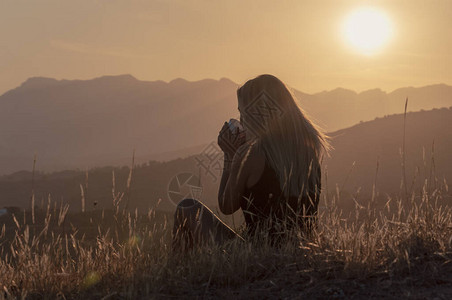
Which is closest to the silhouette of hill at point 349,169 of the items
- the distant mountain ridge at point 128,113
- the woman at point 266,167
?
the woman at point 266,167

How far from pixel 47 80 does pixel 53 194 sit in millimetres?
145021

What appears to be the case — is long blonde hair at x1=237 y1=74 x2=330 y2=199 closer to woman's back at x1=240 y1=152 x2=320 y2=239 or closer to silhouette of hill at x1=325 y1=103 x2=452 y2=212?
woman's back at x1=240 y1=152 x2=320 y2=239

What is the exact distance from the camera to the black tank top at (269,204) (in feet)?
→ 11.4

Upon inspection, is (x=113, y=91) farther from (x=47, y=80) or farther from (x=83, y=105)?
(x=47, y=80)

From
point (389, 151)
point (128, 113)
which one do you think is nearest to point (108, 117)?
point (128, 113)

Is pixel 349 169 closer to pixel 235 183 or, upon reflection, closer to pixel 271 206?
pixel 271 206

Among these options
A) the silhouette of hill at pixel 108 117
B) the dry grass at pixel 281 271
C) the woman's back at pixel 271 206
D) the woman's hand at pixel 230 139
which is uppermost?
the silhouette of hill at pixel 108 117

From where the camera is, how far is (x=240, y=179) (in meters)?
3.41

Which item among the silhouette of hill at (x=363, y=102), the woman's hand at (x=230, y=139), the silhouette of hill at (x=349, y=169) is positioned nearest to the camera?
the woman's hand at (x=230, y=139)

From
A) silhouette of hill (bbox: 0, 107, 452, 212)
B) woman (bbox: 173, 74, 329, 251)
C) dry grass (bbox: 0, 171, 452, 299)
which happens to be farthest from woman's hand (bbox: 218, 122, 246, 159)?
silhouette of hill (bbox: 0, 107, 452, 212)

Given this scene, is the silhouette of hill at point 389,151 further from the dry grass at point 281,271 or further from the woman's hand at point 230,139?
the dry grass at point 281,271

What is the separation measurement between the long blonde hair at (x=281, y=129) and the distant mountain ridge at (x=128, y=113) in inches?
3124

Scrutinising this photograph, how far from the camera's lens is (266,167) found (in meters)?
3.45

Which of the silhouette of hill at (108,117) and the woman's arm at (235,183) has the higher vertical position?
the silhouette of hill at (108,117)
